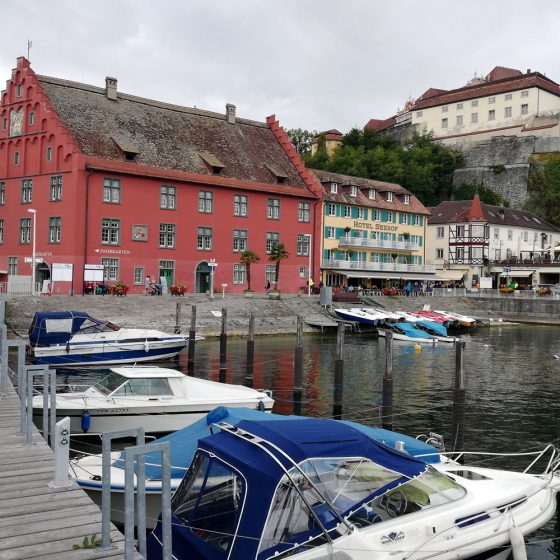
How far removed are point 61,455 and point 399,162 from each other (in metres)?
99.2

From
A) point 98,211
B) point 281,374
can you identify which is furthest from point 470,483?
point 98,211

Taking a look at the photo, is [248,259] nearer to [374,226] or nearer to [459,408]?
[374,226]

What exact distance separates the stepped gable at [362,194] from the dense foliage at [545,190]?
32.2m

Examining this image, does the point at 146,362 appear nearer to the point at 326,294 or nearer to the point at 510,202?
the point at 326,294

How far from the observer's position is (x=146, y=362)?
3238 cm

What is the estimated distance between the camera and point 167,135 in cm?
5816

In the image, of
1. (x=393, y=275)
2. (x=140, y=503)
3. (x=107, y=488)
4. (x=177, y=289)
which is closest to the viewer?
(x=140, y=503)

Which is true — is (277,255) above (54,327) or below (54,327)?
above

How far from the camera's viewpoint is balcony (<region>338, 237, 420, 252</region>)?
226 feet

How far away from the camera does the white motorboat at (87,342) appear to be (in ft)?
97.5

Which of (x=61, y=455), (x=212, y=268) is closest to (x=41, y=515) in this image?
(x=61, y=455)

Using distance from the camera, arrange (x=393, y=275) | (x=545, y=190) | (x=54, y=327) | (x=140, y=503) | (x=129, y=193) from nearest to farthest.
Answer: (x=140, y=503)
(x=54, y=327)
(x=129, y=193)
(x=393, y=275)
(x=545, y=190)

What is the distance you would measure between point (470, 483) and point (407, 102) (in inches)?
5904

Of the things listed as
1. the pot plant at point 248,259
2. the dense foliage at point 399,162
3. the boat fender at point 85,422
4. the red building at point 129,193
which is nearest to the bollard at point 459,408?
the boat fender at point 85,422
